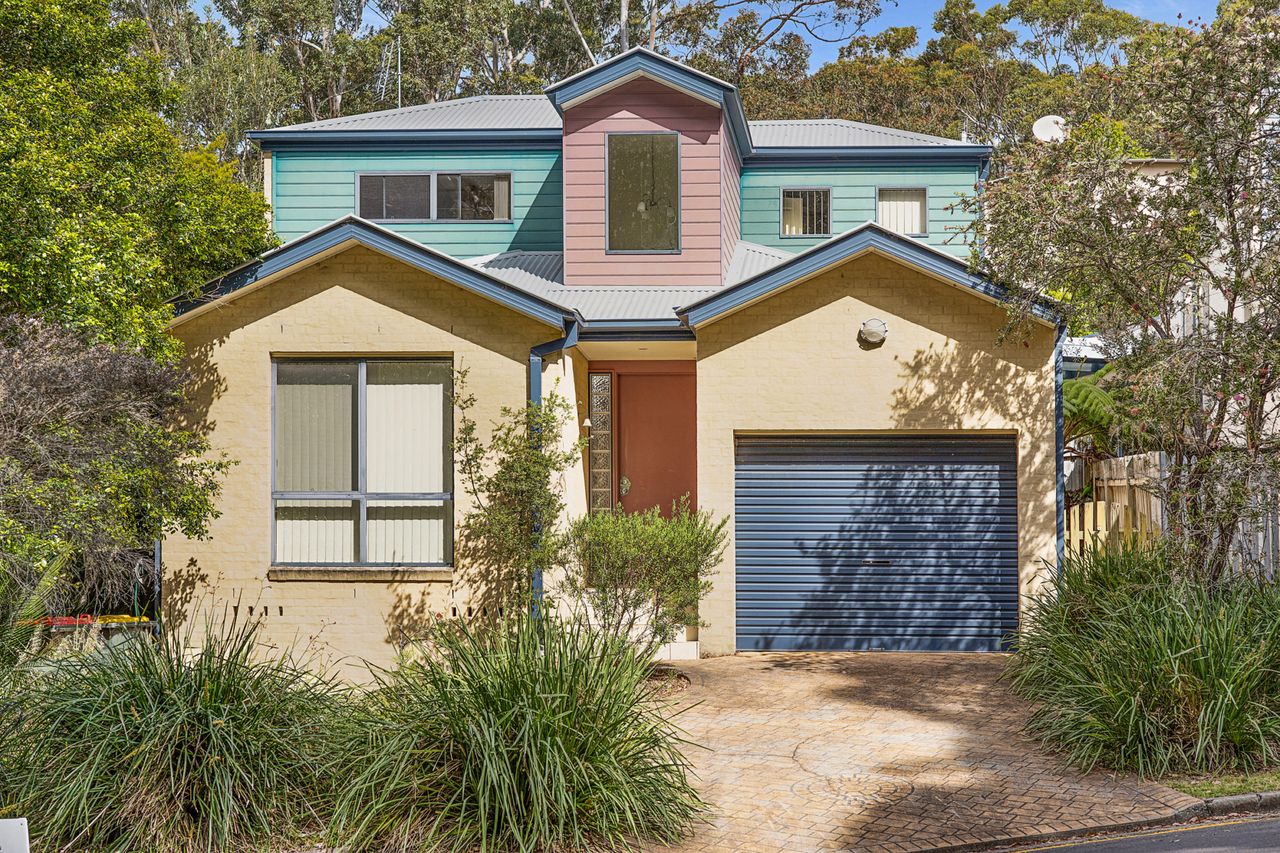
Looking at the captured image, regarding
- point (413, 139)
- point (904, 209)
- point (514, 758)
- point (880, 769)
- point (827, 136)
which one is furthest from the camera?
point (827, 136)

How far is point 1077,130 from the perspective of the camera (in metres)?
11.9

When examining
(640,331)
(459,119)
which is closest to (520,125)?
(459,119)

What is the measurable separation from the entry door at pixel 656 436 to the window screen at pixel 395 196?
4440 millimetres

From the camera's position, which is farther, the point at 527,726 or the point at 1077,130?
the point at 1077,130

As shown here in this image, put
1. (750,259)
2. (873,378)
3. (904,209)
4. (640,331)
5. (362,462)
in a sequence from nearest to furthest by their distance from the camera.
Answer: (362,462) < (873,378) < (640,331) < (750,259) < (904,209)

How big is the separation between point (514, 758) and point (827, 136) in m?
15.2

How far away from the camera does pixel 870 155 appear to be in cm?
1855

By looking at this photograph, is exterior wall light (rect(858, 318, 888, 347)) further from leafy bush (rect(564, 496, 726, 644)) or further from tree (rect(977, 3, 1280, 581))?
leafy bush (rect(564, 496, 726, 644))

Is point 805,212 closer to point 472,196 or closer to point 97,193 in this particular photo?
point 472,196

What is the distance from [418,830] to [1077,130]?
9675 millimetres

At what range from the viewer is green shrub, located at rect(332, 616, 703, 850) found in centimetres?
654

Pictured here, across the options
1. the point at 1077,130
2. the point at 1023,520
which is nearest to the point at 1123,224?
the point at 1077,130

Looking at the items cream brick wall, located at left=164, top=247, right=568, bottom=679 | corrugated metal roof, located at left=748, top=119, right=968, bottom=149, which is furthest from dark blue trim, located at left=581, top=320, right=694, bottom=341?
corrugated metal roof, located at left=748, top=119, right=968, bottom=149

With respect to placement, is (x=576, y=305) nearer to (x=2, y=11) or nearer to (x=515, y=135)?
(x=515, y=135)
